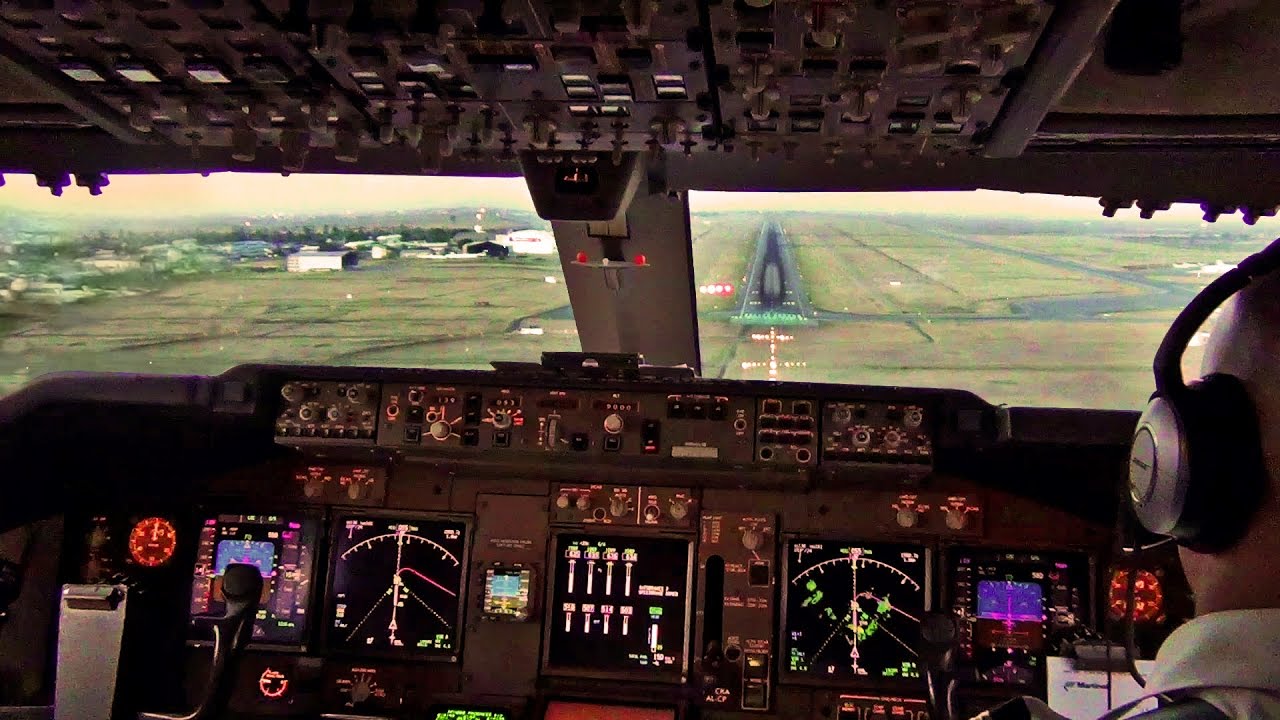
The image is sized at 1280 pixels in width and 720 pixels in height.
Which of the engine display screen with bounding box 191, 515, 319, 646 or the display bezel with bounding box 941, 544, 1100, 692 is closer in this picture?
the display bezel with bounding box 941, 544, 1100, 692

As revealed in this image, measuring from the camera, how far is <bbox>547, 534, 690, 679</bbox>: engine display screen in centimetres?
308

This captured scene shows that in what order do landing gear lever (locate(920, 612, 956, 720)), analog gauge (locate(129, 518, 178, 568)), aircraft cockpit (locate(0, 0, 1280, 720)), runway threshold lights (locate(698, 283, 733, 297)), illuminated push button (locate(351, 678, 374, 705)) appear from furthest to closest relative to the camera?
runway threshold lights (locate(698, 283, 733, 297))
analog gauge (locate(129, 518, 178, 568))
illuminated push button (locate(351, 678, 374, 705))
aircraft cockpit (locate(0, 0, 1280, 720))
landing gear lever (locate(920, 612, 956, 720))

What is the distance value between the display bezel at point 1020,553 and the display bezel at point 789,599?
49mm

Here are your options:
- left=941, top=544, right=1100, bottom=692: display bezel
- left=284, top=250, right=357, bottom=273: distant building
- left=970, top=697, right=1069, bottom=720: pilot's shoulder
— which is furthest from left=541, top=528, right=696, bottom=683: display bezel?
left=970, top=697, right=1069, bottom=720: pilot's shoulder

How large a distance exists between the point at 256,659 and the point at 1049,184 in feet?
Result: 8.60

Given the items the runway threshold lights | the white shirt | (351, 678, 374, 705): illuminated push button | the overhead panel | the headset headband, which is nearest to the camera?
the white shirt

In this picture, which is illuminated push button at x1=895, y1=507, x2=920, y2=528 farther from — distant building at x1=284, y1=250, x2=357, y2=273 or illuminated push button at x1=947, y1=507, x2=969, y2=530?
distant building at x1=284, y1=250, x2=357, y2=273

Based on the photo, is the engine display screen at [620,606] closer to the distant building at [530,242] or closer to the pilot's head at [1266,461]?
the distant building at [530,242]

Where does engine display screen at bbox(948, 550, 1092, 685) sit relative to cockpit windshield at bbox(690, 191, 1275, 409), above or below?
below

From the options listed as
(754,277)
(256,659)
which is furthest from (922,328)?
(256,659)

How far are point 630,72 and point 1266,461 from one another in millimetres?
791

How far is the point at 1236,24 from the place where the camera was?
5.03 ft

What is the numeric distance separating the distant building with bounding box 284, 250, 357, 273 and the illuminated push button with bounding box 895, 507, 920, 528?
1.87 metres

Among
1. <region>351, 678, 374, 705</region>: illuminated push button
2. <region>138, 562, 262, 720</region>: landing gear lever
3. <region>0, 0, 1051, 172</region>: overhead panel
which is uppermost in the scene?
<region>0, 0, 1051, 172</region>: overhead panel
